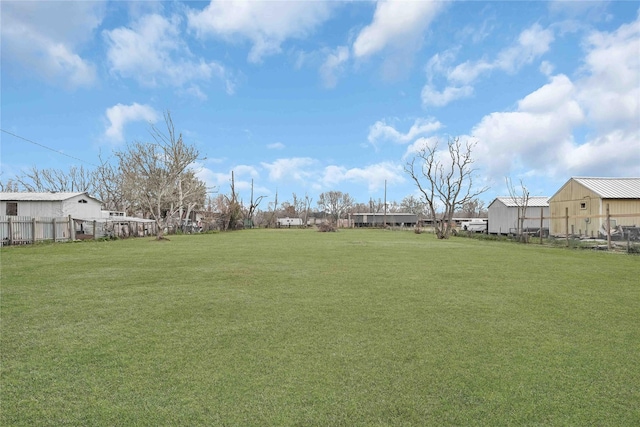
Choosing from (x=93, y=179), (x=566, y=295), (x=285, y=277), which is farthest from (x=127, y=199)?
(x=566, y=295)

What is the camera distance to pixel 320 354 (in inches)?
140

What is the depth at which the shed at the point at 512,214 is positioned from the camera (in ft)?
94.6

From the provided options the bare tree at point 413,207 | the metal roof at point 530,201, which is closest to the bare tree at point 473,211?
the bare tree at point 413,207

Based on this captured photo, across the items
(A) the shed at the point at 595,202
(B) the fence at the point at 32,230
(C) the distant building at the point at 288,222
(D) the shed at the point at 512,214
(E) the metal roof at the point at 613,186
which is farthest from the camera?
(C) the distant building at the point at 288,222

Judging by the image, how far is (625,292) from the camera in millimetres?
6449

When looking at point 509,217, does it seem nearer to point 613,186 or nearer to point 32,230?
point 613,186

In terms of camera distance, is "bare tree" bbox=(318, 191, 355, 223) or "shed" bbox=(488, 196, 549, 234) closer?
"shed" bbox=(488, 196, 549, 234)

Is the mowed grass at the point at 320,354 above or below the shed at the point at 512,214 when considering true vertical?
below

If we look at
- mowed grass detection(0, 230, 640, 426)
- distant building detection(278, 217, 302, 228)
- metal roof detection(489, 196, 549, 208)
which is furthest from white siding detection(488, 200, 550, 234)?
distant building detection(278, 217, 302, 228)

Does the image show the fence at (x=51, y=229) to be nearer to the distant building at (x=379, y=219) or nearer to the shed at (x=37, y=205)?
the shed at (x=37, y=205)

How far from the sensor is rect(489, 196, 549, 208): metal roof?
29531mm

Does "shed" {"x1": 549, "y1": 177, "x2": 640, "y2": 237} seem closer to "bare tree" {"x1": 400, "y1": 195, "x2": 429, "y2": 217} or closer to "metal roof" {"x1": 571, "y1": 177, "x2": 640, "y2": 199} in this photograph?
"metal roof" {"x1": 571, "y1": 177, "x2": 640, "y2": 199}

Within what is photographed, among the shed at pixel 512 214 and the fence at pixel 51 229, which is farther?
the shed at pixel 512 214

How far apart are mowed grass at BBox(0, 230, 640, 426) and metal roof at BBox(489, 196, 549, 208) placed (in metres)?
24.7
